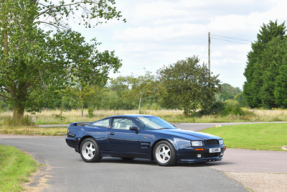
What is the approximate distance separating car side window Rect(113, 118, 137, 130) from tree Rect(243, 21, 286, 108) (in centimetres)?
5540

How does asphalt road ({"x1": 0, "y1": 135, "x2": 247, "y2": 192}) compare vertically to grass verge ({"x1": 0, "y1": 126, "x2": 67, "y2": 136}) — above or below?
below

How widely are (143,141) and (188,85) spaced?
36.1 metres

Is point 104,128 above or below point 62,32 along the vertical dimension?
below

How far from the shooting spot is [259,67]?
228 ft

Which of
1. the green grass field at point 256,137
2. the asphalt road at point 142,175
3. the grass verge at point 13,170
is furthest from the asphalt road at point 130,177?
the green grass field at point 256,137

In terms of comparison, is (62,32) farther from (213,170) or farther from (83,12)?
(213,170)

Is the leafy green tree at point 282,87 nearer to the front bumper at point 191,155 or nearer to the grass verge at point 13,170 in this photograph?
the front bumper at point 191,155

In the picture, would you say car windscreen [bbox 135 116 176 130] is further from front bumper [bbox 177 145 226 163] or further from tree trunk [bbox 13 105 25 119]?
tree trunk [bbox 13 105 25 119]

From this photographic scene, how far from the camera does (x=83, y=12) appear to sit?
29.5 metres

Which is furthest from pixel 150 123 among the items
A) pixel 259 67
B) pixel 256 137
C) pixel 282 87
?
pixel 259 67

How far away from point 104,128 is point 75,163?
138 centimetres

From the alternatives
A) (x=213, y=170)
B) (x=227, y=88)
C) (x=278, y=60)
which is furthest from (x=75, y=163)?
(x=227, y=88)

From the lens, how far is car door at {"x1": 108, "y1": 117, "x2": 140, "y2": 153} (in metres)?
10.8

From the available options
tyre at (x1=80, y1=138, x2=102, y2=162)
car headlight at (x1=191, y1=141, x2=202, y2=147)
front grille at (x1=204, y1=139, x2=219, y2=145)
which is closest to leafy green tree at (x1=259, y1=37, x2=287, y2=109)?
front grille at (x1=204, y1=139, x2=219, y2=145)
